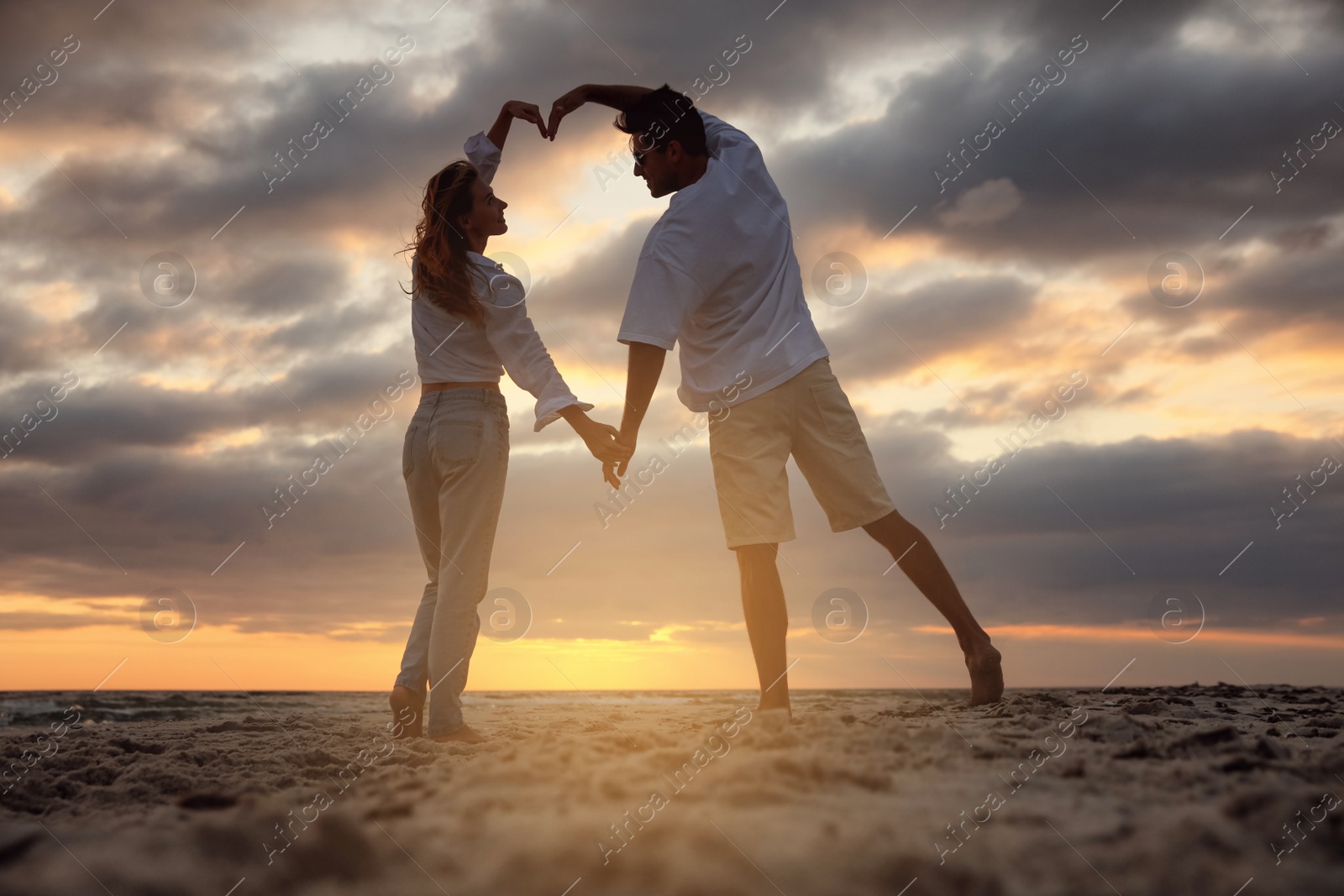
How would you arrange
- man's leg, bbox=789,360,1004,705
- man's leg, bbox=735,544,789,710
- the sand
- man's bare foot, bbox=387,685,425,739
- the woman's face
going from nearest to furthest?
1. the sand
2. man's leg, bbox=735,544,789,710
3. man's leg, bbox=789,360,1004,705
4. man's bare foot, bbox=387,685,425,739
5. the woman's face

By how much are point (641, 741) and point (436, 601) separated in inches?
65.5

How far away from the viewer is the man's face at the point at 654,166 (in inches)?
143

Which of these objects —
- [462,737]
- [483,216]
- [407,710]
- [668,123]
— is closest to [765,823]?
[462,737]

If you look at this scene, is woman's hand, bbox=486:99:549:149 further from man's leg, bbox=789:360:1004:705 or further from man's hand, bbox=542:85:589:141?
man's leg, bbox=789:360:1004:705

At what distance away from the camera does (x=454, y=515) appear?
3.78 m

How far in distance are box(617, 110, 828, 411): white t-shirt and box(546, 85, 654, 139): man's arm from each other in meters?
0.99

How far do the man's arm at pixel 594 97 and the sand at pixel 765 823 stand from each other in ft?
10.6

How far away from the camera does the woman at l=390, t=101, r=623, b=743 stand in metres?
3.71

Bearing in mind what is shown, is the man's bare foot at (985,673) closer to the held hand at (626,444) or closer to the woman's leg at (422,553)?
the held hand at (626,444)

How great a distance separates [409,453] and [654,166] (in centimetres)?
177

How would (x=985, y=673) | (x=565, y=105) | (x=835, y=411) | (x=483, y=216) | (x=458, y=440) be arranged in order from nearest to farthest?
(x=985, y=673) → (x=835, y=411) → (x=458, y=440) → (x=483, y=216) → (x=565, y=105)

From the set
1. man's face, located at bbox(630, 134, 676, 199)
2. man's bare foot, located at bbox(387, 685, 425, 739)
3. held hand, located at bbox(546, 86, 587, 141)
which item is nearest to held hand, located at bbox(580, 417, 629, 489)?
man's face, located at bbox(630, 134, 676, 199)

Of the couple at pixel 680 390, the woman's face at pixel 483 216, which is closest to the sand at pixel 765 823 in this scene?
the couple at pixel 680 390

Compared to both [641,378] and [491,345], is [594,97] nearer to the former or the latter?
[491,345]
